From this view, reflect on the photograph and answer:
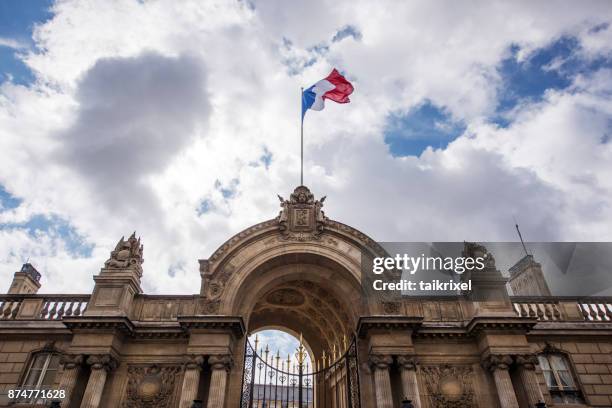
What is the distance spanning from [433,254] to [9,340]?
24.8 m

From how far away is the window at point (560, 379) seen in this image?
18.6 metres

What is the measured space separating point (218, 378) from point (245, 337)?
2.98 meters

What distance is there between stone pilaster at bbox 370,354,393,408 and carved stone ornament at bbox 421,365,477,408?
1987mm

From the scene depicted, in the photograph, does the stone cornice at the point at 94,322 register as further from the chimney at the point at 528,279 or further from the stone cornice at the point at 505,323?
the chimney at the point at 528,279

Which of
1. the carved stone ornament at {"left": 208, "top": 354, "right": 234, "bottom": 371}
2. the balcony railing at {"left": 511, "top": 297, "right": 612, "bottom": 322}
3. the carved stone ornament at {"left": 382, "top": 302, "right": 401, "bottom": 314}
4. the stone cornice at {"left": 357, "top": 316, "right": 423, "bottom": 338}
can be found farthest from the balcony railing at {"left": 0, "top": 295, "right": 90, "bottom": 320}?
the balcony railing at {"left": 511, "top": 297, "right": 612, "bottom": 322}

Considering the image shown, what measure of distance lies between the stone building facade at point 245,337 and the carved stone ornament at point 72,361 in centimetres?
4

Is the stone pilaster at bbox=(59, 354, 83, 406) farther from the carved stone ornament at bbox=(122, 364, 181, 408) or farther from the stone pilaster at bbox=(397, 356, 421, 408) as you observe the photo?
the stone pilaster at bbox=(397, 356, 421, 408)

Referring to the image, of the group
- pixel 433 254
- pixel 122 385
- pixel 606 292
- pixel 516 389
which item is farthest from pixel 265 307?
pixel 606 292

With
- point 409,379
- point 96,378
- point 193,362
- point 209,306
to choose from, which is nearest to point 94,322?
point 96,378

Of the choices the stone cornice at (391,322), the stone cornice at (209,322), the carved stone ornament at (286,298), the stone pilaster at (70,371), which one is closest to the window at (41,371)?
the stone pilaster at (70,371)

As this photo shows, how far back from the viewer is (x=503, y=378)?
17875mm

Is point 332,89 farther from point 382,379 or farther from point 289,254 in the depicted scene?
point 382,379

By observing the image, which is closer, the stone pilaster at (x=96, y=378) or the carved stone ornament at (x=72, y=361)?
the stone pilaster at (x=96, y=378)

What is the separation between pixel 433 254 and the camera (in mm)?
28859
